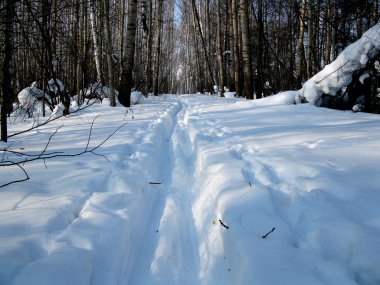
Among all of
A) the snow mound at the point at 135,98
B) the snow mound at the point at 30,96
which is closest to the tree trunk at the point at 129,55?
the snow mound at the point at 135,98

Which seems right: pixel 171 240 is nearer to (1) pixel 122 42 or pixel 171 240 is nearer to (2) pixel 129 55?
(2) pixel 129 55

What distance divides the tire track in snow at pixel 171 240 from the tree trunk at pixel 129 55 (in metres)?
5.74

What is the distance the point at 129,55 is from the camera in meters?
8.23

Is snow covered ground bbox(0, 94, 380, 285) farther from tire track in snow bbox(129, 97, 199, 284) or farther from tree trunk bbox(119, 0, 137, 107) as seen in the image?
tree trunk bbox(119, 0, 137, 107)

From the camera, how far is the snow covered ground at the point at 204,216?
57.7 inches

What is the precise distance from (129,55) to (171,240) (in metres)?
7.10

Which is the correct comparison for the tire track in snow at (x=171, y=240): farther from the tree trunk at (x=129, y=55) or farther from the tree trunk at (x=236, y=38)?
the tree trunk at (x=236, y=38)

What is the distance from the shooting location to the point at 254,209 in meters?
1.98

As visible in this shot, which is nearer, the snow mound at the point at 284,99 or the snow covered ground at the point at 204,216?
the snow covered ground at the point at 204,216

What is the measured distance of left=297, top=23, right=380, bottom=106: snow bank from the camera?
209 inches

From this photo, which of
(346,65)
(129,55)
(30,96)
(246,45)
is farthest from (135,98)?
(346,65)

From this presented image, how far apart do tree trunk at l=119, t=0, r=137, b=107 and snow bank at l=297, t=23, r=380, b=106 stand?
486 cm

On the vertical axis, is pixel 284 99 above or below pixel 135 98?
below

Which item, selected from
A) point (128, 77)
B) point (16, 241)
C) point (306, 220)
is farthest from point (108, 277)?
point (128, 77)
